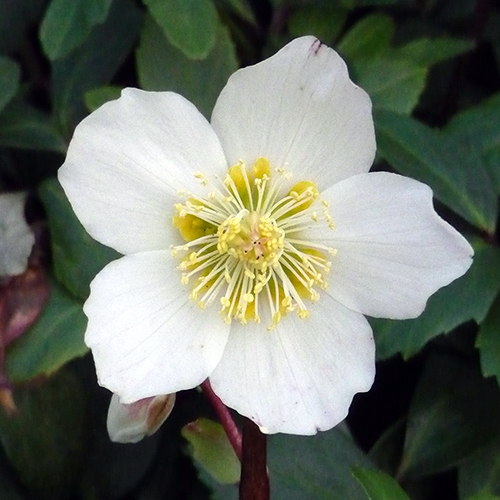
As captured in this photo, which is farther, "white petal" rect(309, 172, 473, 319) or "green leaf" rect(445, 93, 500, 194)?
"green leaf" rect(445, 93, 500, 194)

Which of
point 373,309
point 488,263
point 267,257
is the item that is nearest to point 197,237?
point 267,257

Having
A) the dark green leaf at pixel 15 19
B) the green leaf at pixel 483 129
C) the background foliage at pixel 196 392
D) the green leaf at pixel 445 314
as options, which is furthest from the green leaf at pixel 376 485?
the dark green leaf at pixel 15 19

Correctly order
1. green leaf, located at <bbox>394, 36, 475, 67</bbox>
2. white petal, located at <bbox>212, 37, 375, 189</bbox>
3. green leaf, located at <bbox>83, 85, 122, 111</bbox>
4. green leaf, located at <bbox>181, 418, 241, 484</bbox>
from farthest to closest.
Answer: green leaf, located at <bbox>394, 36, 475, 67</bbox>, green leaf, located at <bbox>83, 85, 122, 111</bbox>, green leaf, located at <bbox>181, 418, 241, 484</bbox>, white petal, located at <bbox>212, 37, 375, 189</bbox>

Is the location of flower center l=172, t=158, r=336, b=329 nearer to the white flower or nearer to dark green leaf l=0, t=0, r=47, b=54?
the white flower

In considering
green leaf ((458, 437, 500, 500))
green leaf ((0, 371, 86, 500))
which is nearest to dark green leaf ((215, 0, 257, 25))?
green leaf ((0, 371, 86, 500))

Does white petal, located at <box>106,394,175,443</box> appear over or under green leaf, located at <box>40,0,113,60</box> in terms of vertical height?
under

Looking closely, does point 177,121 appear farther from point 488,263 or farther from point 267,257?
point 488,263

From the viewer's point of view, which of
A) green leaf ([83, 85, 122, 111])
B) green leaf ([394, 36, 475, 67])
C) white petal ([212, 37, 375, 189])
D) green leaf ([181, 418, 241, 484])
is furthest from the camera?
green leaf ([394, 36, 475, 67])

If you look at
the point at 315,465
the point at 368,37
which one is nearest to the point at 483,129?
the point at 368,37

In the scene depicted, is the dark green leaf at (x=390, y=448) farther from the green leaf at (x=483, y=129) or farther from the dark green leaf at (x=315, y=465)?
the green leaf at (x=483, y=129)
